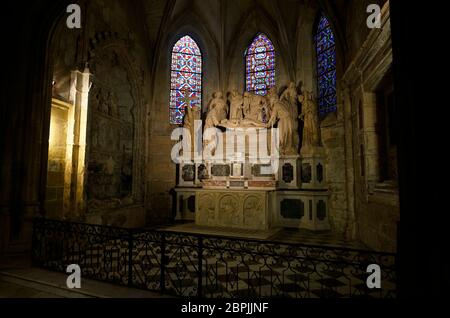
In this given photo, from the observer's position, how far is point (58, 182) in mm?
6211

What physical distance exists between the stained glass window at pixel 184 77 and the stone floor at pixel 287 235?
5015mm

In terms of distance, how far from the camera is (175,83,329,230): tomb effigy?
337 inches

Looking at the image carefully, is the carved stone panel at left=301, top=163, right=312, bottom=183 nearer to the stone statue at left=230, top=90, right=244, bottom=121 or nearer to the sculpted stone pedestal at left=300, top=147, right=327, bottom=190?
the sculpted stone pedestal at left=300, top=147, right=327, bottom=190

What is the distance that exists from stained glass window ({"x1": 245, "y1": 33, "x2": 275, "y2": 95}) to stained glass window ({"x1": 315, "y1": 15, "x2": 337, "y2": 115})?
1.97 metres

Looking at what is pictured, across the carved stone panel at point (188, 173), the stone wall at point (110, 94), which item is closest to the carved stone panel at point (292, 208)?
the carved stone panel at point (188, 173)

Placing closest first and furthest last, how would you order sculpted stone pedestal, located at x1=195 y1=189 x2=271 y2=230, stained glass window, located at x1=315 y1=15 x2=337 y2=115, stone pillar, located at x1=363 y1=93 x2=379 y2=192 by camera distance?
stone pillar, located at x1=363 y1=93 x2=379 y2=192, sculpted stone pedestal, located at x1=195 y1=189 x2=271 y2=230, stained glass window, located at x1=315 y1=15 x2=337 y2=115

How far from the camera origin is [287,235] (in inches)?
309

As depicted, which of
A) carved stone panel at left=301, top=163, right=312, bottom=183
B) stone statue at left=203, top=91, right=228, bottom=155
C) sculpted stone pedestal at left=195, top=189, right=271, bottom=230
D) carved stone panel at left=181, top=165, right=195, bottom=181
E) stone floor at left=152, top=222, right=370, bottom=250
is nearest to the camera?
stone floor at left=152, top=222, right=370, bottom=250

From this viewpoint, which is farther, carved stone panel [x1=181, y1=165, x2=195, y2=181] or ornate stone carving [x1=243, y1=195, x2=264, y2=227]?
carved stone panel [x1=181, y1=165, x2=195, y2=181]

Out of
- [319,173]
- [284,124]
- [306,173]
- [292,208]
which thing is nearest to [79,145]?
[284,124]

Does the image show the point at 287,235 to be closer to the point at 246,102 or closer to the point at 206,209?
the point at 206,209

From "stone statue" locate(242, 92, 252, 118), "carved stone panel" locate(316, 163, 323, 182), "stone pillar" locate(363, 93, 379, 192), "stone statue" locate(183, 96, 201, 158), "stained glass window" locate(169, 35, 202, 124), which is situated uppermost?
"stained glass window" locate(169, 35, 202, 124)

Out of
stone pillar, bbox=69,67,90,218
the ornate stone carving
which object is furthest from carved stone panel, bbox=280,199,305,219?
stone pillar, bbox=69,67,90,218

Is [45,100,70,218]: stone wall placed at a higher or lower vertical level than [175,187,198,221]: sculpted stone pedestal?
higher
